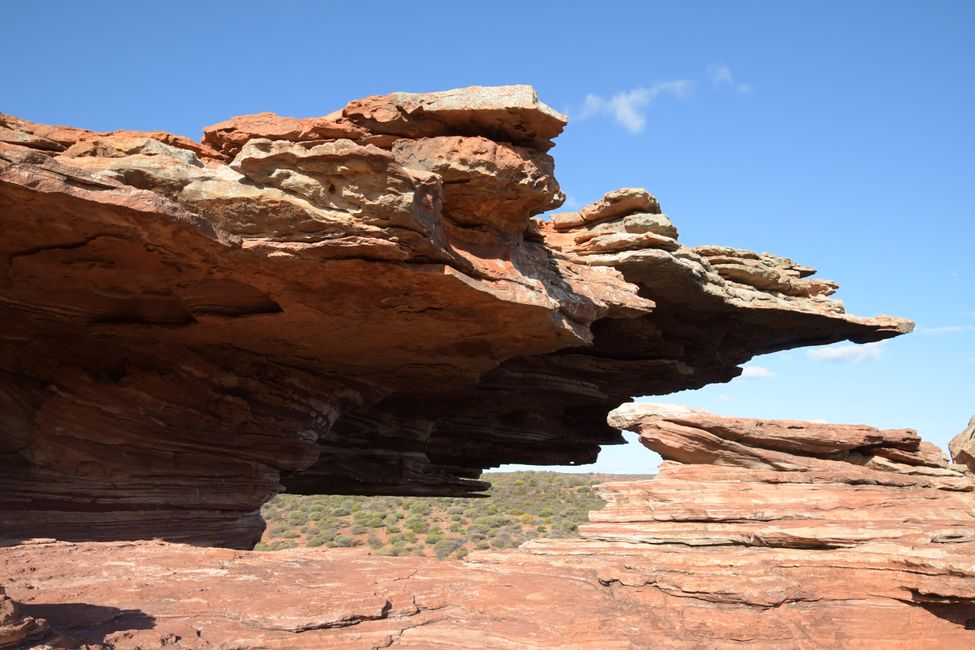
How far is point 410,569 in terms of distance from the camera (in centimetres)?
1120

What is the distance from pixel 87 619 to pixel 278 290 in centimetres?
644

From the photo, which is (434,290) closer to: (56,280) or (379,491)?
(56,280)

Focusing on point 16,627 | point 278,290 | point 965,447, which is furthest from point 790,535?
point 16,627

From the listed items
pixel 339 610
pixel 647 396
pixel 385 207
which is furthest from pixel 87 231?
pixel 647 396

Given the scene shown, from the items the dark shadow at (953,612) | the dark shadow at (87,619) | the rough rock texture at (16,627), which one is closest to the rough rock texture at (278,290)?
the dark shadow at (87,619)

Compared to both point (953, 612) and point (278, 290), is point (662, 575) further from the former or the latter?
point (278, 290)

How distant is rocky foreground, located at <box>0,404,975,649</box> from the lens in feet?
28.1

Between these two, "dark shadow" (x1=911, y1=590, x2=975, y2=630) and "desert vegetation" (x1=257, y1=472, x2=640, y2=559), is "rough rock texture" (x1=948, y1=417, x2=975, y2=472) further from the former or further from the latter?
"desert vegetation" (x1=257, y1=472, x2=640, y2=559)

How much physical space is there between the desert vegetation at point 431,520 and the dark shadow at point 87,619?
101 feet

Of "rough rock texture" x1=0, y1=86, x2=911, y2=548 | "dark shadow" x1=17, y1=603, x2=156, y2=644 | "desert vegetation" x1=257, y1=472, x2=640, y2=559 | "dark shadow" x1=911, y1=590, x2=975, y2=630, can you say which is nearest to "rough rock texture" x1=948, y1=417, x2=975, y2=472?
"dark shadow" x1=911, y1=590, x2=975, y2=630

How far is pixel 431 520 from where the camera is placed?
161 feet

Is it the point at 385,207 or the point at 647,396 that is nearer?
the point at 385,207

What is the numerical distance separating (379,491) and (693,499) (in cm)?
1154

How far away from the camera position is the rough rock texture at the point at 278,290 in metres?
11.7
